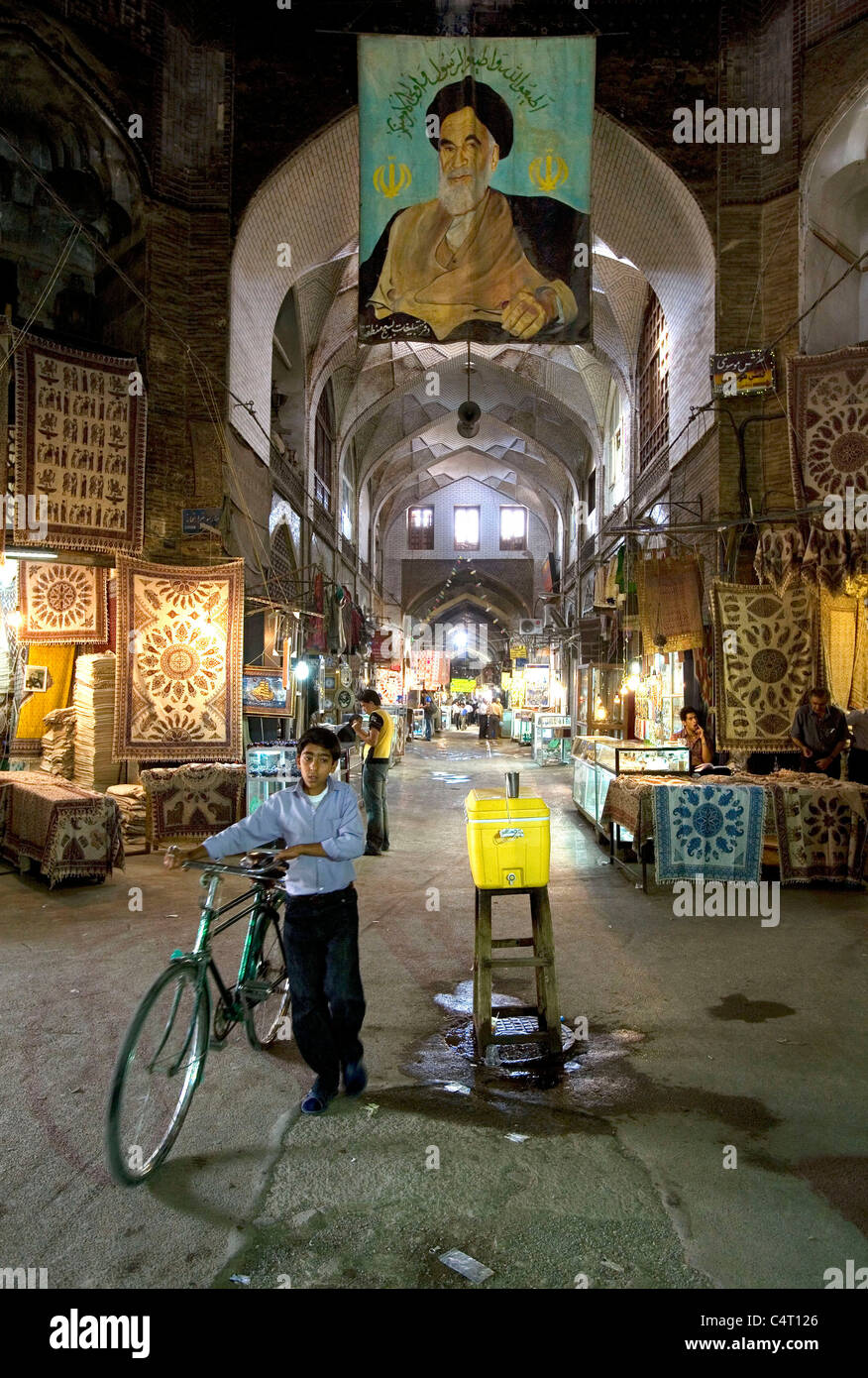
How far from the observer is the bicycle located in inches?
107

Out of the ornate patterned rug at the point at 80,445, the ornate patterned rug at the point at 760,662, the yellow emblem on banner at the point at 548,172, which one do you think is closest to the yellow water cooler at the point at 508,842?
the ornate patterned rug at the point at 760,662

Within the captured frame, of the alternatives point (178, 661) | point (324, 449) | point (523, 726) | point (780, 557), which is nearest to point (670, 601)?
point (780, 557)

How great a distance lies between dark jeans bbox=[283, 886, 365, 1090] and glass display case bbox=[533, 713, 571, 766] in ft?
57.9

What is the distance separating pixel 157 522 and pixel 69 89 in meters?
5.39

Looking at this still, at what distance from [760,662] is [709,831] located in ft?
10.6

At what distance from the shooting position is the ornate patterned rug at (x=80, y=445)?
8.65 meters

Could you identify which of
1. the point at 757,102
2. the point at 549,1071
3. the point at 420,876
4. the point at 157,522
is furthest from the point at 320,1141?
the point at 757,102

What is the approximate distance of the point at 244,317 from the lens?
11.4 m

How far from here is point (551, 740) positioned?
2136 centimetres

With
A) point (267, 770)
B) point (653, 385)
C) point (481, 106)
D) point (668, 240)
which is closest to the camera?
point (481, 106)

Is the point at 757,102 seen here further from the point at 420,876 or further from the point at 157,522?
the point at 420,876

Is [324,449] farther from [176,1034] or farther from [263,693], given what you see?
[176,1034]

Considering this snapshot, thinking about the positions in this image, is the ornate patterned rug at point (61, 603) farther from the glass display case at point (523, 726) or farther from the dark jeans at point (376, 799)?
the glass display case at point (523, 726)

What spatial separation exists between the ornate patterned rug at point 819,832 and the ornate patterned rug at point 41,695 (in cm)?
890
